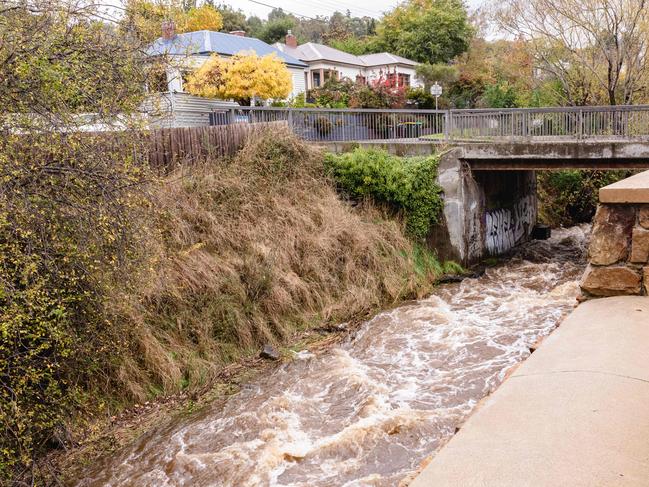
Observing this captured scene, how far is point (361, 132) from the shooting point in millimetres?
19938

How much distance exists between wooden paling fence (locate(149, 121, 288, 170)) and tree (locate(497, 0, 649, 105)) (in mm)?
13313

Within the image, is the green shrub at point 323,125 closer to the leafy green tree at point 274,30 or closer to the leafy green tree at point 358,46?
the leafy green tree at point 358,46

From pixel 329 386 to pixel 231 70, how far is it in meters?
16.4

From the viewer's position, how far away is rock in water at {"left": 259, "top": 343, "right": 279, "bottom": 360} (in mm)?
11398

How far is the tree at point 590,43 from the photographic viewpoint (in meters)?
21.4

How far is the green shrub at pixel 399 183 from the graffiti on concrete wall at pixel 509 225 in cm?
305

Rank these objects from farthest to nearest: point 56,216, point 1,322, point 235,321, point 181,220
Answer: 1. point 181,220
2. point 235,321
3. point 56,216
4. point 1,322

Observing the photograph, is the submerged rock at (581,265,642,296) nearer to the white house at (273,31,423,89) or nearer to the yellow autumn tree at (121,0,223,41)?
the yellow autumn tree at (121,0,223,41)

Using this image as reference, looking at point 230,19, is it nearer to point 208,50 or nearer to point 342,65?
point 342,65

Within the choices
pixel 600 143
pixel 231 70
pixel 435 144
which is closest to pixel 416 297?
pixel 435 144

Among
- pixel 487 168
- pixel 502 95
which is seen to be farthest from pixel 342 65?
pixel 487 168

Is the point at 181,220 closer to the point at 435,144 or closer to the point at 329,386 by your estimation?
the point at 329,386

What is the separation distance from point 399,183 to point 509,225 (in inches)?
236

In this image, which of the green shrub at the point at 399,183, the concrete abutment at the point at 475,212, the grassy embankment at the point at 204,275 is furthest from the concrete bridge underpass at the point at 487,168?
the grassy embankment at the point at 204,275
